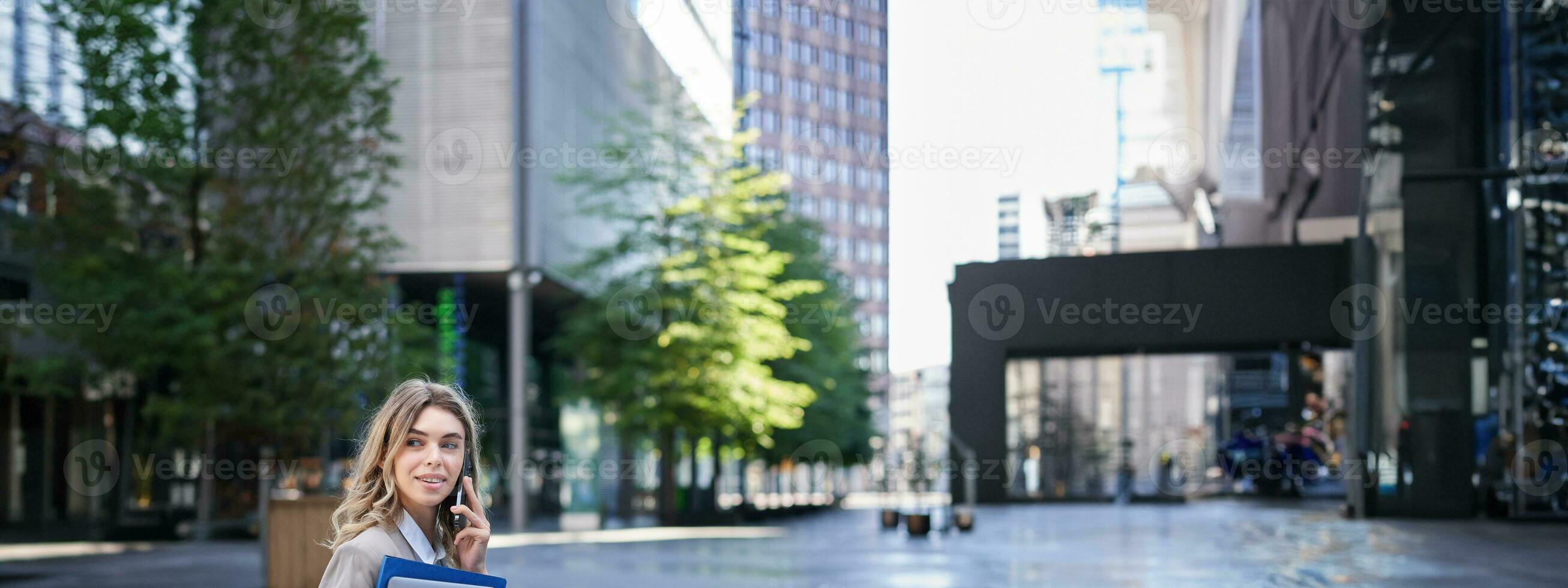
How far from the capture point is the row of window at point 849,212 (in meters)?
112

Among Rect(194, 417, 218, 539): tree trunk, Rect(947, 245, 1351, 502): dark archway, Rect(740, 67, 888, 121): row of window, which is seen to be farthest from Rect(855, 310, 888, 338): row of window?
Rect(947, 245, 1351, 502): dark archway

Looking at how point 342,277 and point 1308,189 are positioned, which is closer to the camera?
point 342,277

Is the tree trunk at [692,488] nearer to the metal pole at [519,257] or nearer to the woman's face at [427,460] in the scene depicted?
the metal pole at [519,257]

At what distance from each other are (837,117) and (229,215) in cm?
9062

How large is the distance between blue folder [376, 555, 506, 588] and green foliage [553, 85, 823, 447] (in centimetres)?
2873

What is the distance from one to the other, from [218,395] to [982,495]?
51.2ft

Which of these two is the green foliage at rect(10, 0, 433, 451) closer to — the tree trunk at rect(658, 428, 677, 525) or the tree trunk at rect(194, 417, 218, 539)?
the tree trunk at rect(194, 417, 218, 539)

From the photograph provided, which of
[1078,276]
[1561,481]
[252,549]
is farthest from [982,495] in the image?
[252,549]

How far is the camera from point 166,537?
92.0ft

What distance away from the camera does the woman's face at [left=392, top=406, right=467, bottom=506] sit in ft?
10.7

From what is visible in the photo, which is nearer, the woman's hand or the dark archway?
the woman's hand

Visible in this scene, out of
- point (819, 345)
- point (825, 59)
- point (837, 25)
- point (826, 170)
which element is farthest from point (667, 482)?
point (837, 25)

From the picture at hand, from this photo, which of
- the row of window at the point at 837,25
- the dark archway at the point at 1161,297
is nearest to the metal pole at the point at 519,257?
the dark archway at the point at 1161,297

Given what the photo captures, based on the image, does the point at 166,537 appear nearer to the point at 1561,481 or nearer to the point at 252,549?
the point at 252,549
